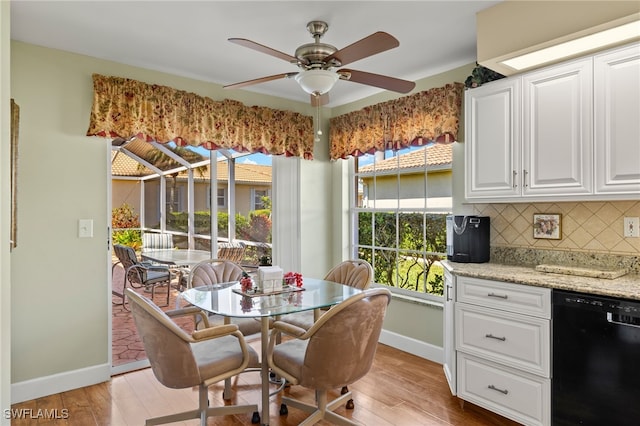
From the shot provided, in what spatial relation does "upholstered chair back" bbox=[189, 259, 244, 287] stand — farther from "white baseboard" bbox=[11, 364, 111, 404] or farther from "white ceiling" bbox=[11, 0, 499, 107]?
"white ceiling" bbox=[11, 0, 499, 107]

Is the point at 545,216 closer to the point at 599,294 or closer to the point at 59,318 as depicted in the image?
the point at 599,294

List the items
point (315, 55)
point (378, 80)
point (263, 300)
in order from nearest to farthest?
point (315, 55), point (378, 80), point (263, 300)

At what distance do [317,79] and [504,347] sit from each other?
1902 mm

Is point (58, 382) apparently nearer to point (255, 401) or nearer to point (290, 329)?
point (255, 401)

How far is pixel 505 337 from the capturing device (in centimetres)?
230

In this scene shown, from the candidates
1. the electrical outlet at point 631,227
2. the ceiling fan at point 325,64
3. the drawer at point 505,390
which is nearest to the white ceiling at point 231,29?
the ceiling fan at point 325,64

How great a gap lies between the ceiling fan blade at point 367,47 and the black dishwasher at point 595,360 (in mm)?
1582

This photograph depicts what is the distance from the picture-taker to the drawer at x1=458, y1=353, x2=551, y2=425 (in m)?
2.15

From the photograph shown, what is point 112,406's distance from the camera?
2658mm

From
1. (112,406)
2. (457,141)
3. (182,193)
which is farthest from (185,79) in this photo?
(112,406)

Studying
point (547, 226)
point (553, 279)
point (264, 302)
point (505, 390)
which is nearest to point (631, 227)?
point (547, 226)

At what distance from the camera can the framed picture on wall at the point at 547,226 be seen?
103 inches

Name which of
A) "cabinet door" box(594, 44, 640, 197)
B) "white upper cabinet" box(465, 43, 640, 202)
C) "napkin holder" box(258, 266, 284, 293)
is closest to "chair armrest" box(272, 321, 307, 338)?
"napkin holder" box(258, 266, 284, 293)

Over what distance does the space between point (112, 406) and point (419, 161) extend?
10.4 feet
